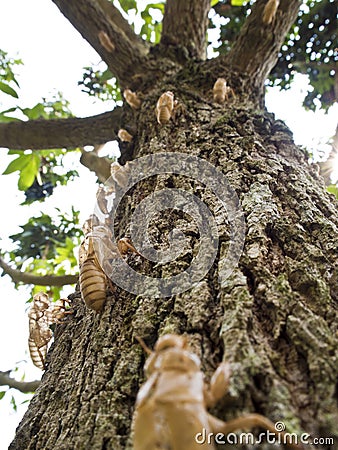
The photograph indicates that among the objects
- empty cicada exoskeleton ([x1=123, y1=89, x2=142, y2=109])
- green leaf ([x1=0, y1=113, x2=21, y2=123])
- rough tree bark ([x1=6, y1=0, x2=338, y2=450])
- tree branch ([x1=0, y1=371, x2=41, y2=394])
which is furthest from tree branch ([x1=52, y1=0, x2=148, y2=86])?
tree branch ([x1=0, y1=371, x2=41, y2=394])

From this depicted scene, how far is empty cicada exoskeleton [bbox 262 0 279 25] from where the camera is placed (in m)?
2.46

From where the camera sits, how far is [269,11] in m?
2.46

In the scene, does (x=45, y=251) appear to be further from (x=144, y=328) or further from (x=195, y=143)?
(x=144, y=328)

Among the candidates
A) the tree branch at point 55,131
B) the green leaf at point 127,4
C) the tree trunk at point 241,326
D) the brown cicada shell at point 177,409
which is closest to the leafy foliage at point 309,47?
the green leaf at point 127,4

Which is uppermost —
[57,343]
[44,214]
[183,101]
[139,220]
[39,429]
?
[44,214]

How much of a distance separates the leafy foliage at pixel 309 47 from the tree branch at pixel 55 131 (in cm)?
234

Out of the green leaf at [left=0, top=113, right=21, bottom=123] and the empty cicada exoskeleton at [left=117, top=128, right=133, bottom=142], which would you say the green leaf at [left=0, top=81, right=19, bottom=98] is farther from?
the empty cicada exoskeleton at [left=117, top=128, right=133, bottom=142]

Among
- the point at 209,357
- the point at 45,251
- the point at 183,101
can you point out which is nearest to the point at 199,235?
the point at 209,357

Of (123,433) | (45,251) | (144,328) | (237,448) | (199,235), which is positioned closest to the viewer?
(237,448)

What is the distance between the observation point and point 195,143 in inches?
60.5

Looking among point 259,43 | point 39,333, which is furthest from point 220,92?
point 39,333

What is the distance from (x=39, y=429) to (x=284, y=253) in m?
0.74

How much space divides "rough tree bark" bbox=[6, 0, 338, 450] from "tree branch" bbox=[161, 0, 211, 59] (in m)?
1.47

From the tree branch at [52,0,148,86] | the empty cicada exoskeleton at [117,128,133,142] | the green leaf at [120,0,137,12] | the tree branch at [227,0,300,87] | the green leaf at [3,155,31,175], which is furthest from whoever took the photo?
the green leaf at [120,0,137,12]
